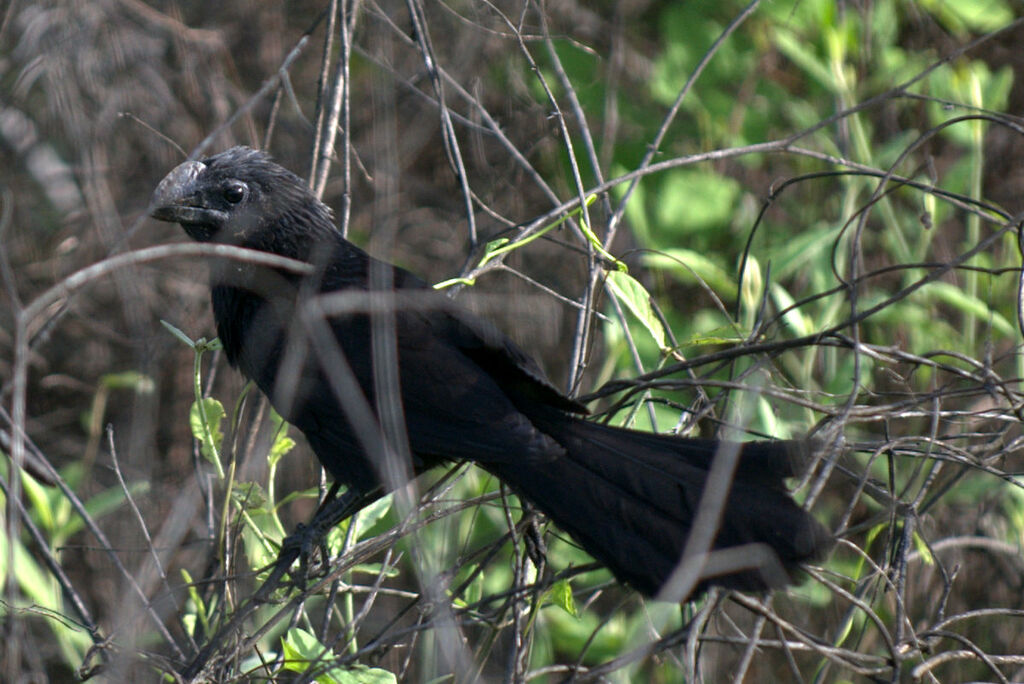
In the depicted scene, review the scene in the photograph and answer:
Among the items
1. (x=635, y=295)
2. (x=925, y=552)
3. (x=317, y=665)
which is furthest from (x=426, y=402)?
(x=925, y=552)

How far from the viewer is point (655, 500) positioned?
2031 millimetres

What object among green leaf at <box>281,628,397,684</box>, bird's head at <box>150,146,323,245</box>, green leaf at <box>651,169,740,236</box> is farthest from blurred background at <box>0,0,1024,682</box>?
green leaf at <box>281,628,397,684</box>

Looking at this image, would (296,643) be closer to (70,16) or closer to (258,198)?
(258,198)

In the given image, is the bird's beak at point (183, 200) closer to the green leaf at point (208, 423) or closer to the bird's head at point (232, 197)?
the bird's head at point (232, 197)

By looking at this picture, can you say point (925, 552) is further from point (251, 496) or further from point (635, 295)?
point (251, 496)

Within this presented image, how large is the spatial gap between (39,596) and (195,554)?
149cm

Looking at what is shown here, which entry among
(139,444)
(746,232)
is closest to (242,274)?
(139,444)

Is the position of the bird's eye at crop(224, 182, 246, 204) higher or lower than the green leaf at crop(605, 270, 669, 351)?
higher

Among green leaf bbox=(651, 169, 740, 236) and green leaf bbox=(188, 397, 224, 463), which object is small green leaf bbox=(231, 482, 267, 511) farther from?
green leaf bbox=(651, 169, 740, 236)

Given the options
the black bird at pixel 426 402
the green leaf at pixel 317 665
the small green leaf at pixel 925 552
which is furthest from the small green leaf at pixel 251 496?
the small green leaf at pixel 925 552

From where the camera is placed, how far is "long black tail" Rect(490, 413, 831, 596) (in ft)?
5.91

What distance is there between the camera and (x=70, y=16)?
388 cm

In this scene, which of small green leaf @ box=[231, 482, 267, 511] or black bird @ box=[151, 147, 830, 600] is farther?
small green leaf @ box=[231, 482, 267, 511]

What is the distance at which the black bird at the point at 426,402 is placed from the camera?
6.21 feet
